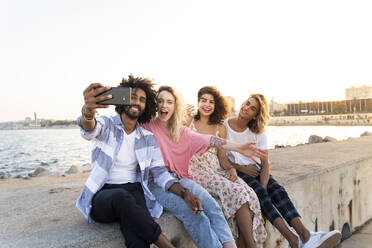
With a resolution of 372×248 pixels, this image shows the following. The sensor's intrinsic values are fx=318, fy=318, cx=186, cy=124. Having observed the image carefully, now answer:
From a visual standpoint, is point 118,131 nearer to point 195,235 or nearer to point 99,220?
point 99,220

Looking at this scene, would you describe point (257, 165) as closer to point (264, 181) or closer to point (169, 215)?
point (264, 181)

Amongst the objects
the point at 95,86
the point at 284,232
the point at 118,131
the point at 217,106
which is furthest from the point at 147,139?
the point at 284,232

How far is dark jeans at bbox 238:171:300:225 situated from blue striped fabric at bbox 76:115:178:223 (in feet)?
3.99

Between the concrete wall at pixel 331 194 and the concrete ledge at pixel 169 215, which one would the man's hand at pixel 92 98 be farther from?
the concrete wall at pixel 331 194

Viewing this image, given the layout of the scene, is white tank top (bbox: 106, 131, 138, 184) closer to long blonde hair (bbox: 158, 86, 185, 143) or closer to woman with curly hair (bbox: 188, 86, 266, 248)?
long blonde hair (bbox: 158, 86, 185, 143)

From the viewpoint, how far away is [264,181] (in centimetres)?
396

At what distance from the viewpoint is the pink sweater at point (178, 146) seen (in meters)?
3.39

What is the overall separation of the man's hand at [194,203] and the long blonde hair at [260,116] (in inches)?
66.9

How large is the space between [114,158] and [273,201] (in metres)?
2.05

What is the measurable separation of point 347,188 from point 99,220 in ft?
16.4

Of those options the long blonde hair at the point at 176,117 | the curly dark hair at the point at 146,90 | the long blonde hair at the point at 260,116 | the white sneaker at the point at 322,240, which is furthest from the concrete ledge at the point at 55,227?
the long blonde hair at the point at 260,116

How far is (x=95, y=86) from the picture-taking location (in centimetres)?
256

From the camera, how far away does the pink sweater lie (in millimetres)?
3387

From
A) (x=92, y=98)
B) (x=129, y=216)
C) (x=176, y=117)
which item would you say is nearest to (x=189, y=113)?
(x=176, y=117)
